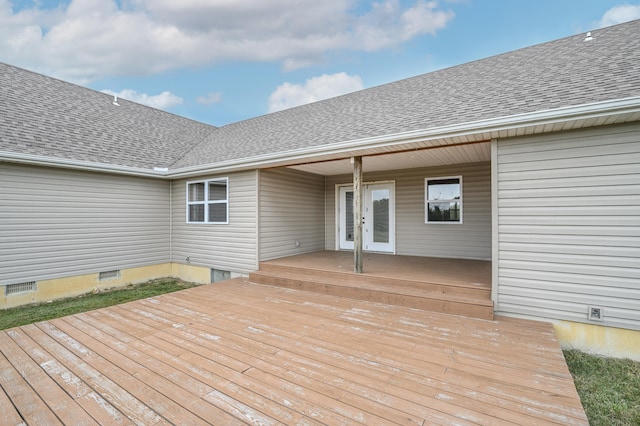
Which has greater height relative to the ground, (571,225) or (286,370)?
(571,225)

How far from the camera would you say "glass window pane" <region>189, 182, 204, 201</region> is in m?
7.61

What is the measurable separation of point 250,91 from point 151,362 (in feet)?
61.7

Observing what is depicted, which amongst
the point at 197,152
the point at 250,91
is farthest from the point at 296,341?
the point at 250,91

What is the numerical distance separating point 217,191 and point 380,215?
4.32m

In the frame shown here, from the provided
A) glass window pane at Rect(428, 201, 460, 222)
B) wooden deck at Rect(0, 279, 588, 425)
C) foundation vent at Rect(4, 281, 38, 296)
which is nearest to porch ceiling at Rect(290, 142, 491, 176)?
glass window pane at Rect(428, 201, 460, 222)

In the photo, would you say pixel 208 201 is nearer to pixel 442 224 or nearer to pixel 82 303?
pixel 82 303

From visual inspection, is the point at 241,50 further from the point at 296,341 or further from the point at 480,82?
the point at 296,341

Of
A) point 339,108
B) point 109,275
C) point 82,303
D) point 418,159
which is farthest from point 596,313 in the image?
point 109,275

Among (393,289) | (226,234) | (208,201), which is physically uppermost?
(208,201)

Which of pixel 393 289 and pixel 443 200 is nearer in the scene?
pixel 393 289

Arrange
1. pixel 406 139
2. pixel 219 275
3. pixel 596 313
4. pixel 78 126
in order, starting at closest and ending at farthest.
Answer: pixel 596 313
pixel 406 139
pixel 78 126
pixel 219 275

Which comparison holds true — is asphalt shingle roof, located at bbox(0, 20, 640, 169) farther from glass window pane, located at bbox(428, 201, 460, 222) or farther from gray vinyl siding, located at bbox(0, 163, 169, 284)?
glass window pane, located at bbox(428, 201, 460, 222)

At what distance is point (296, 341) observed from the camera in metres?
3.26

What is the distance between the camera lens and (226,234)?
7.09 meters
